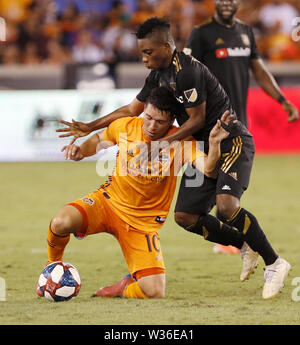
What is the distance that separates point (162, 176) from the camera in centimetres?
619

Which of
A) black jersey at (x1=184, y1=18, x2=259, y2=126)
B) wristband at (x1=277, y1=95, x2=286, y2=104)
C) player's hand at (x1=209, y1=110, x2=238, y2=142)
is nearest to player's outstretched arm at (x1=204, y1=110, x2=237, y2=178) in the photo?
player's hand at (x1=209, y1=110, x2=238, y2=142)

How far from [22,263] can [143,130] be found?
2092mm

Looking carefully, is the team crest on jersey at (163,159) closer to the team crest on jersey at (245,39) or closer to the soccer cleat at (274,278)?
the soccer cleat at (274,278)

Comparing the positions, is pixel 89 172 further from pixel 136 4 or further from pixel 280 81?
pixel 136 4

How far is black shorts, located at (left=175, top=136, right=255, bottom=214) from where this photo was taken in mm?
6023

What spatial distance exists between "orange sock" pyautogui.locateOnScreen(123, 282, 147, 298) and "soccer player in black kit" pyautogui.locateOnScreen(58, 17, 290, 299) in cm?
68

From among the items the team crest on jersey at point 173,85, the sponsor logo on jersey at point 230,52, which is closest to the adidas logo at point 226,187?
the team crest on jersey at point 173,85

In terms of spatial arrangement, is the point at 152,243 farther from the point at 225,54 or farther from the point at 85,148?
the point at 225,54

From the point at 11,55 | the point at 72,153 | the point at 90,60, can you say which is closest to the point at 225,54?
the point at 72,153

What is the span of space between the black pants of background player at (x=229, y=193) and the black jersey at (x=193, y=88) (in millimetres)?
176

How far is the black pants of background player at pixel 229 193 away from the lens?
19.8 feet

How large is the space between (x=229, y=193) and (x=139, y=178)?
72 cm

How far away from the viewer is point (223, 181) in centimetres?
601
